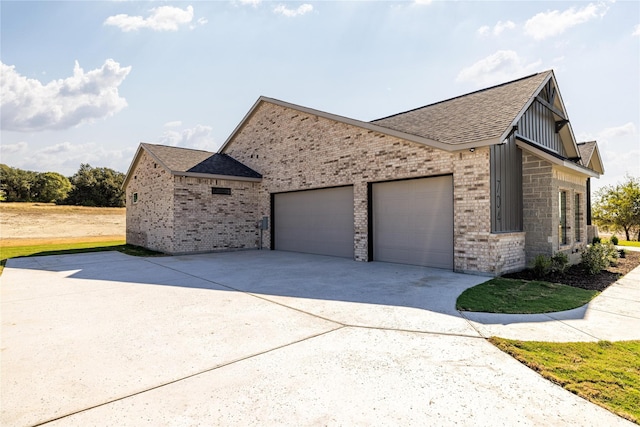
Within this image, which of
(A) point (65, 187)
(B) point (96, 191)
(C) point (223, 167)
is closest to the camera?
(C) point (223, 167)

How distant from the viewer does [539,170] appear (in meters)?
9.70

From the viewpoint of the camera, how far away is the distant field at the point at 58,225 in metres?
26.0

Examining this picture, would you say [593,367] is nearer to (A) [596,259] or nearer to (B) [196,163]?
(A) [596,259]

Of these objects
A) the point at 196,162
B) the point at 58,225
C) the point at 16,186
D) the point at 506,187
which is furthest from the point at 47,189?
the point at 506,187

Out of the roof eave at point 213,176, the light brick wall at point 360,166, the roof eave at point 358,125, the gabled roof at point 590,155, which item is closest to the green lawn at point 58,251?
the roof eave at point 213,176

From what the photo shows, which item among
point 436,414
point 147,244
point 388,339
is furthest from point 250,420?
point 147,244

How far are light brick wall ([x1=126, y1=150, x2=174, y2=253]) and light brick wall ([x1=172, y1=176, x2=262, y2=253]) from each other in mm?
435

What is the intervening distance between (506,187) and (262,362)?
8.30 metres

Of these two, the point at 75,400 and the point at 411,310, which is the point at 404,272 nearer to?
the point at 411,310

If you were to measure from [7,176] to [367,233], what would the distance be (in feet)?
199

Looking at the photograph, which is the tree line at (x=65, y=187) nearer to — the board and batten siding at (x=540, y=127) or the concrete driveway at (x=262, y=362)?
the concrete driveway at (x=262, y=362)

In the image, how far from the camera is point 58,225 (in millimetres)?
30094

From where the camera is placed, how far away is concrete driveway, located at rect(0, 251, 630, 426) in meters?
2.78

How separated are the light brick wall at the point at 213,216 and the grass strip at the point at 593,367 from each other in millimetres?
12806
